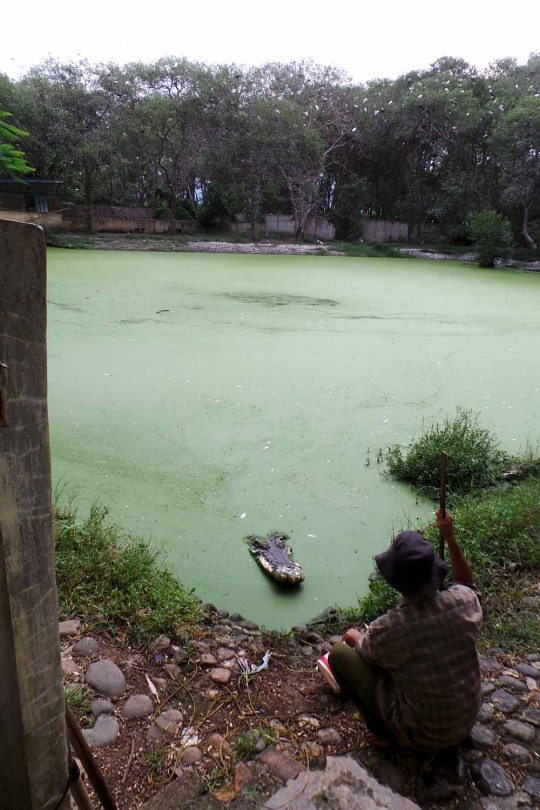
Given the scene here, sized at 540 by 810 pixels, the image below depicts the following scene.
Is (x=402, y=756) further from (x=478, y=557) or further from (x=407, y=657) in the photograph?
(x=478, y=557)

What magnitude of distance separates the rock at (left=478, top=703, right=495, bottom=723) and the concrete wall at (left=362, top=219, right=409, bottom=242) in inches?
635

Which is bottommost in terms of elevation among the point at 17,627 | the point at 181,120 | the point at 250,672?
the point at 250,672

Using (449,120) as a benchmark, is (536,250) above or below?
below

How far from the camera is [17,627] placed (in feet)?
2.35

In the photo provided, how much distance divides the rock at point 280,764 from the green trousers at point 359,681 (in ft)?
0.65

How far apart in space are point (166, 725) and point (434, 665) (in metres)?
0.62

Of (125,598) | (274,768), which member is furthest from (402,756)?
(125,598)

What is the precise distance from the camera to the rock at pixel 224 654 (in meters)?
1.56

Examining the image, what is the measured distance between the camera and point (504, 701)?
4.66 feet

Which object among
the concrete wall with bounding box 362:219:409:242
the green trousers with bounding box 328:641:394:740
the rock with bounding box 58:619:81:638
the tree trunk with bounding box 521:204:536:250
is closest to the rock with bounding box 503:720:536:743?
the green trousers with bounding box 328:641:394:740

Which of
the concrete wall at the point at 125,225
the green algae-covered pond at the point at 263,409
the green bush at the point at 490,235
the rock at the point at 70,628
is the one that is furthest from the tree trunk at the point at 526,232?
the rock at the point at 70,628

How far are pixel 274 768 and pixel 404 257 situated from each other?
1368cm

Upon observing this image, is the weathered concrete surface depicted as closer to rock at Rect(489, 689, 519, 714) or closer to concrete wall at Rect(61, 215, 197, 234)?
rock at Rect(489, 689, 519, 714)

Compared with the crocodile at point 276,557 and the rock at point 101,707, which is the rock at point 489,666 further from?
the rock at point 101,707
